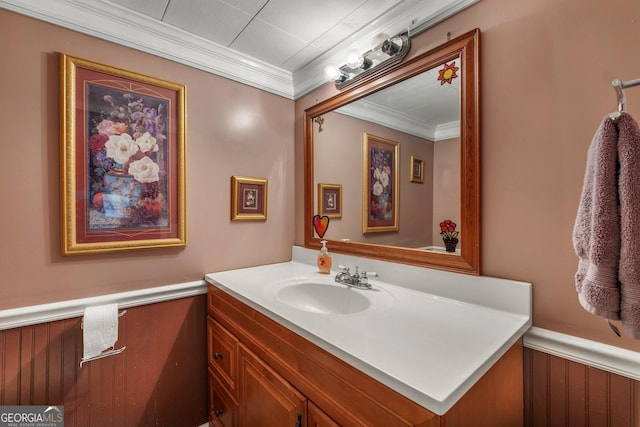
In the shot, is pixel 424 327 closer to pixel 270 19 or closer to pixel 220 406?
pixel 220 406

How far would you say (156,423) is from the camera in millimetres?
1439

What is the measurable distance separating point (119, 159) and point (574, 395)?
6.37 feet

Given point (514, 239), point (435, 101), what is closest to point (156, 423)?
point (514, 239)

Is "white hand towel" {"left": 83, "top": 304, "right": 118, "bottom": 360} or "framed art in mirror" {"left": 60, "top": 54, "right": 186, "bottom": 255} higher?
"framed art in mirror" {"left": 60, "top": 54, "right": 186, "bottom": 255}

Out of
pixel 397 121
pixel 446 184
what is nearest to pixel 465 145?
pixel 446 184

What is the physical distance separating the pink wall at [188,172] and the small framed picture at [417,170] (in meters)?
0.87

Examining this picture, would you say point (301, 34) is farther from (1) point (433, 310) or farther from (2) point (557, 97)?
(1) point (433, 310)

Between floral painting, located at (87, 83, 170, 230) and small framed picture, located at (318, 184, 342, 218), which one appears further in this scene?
small framed picture, located at (318, 184, 342, 218)

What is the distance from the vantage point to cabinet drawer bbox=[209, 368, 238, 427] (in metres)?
1.26

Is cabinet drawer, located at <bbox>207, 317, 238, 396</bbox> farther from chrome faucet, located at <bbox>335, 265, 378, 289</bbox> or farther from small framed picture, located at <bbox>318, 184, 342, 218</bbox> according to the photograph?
small framed picture, located at <bbox>318, 184, 342, 218</bbox>

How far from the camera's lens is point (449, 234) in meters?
1.16

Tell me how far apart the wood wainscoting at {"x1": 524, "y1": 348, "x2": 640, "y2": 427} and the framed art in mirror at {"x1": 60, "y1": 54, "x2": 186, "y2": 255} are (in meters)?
1.59
